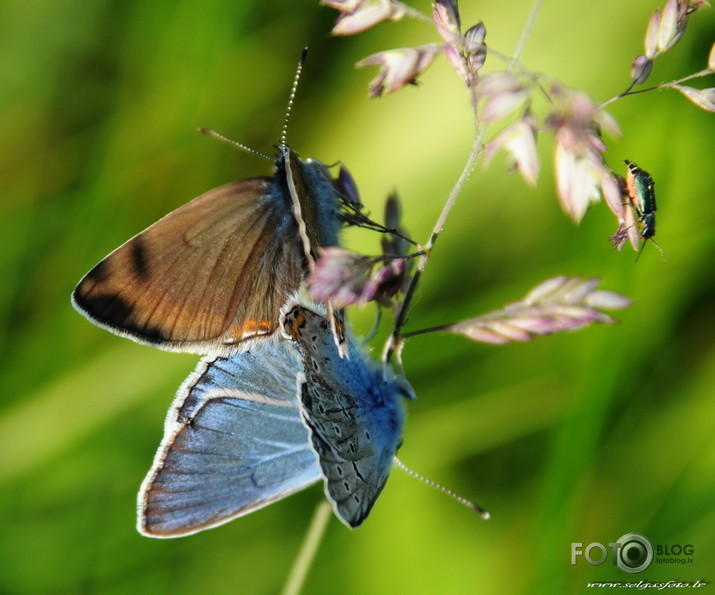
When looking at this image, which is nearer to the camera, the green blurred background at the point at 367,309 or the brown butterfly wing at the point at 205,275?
the brown butterfly wing at the point at 205,275

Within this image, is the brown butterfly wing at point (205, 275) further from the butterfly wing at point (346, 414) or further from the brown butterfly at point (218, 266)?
the butterfly wing at point (346, 414)

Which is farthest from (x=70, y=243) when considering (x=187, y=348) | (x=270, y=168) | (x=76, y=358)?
(x=187, y=348)

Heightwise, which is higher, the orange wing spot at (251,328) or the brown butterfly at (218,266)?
the brown butterfly at (218,266)

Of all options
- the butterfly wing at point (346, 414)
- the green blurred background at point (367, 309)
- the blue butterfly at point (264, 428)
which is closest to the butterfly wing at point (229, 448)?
the blue butterfly at point (264, 428)

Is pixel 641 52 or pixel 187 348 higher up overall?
pixel 641 52

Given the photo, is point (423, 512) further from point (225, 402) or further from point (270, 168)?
point (270, 168)
